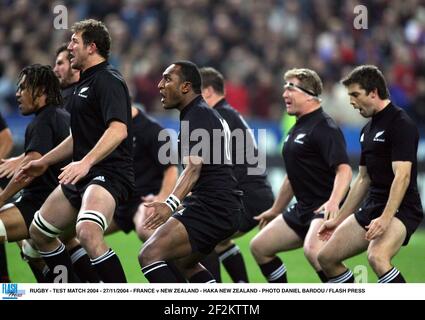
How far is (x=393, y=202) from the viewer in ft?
19.7

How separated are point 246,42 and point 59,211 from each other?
33.4 ft

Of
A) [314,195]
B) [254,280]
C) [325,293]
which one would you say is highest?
[314,195]

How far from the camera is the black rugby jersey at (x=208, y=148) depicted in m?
6.02

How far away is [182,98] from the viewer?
632cm

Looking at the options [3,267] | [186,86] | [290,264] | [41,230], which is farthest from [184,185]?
[290,264]

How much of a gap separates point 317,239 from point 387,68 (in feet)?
29.4

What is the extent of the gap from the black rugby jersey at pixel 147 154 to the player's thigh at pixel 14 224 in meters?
1.75

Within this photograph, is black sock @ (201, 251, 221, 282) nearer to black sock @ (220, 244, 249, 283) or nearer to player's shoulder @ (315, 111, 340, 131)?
black sock @ (220, 244, 249, 283)

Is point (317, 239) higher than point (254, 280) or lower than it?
higher

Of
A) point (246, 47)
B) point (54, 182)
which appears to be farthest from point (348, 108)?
point (54, 182)

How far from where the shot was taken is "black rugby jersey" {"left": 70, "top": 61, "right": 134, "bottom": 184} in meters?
6.10

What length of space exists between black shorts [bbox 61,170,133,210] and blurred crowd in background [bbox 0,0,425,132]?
27.0 feet

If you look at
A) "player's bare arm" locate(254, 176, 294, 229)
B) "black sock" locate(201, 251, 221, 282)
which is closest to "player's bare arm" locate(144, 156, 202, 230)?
"black sock" locate(201, 251, 221, 282)
